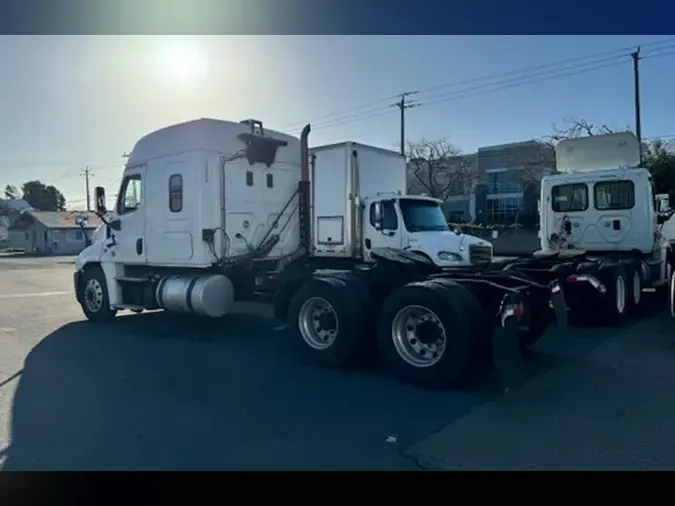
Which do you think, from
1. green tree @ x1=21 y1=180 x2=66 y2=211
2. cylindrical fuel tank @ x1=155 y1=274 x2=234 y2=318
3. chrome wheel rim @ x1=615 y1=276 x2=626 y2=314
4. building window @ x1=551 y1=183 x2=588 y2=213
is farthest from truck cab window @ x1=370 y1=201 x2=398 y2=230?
green tree @ x1=21 y1=180 x2=66 y2=211

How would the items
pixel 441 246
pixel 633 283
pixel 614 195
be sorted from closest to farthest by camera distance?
1. pixel 633 283
2. pixel 614 195
3. pixel 441 246

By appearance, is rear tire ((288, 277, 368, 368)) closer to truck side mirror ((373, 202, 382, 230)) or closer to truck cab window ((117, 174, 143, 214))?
truck cab window ((117, 174, 143, 214))

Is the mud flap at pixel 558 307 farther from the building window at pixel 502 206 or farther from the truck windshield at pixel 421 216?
the building window at pixel 502 206

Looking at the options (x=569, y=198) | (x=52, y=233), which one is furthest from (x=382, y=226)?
(x=52, y=233)

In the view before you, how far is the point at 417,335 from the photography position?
6.07 meters

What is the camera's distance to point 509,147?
5294cm

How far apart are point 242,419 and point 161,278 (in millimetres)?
5297

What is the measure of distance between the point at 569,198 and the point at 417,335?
24.0 feet

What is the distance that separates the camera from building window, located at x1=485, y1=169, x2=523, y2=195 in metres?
53.2

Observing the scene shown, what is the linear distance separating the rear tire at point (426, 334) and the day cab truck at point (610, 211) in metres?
5.27

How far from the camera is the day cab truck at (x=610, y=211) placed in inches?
437

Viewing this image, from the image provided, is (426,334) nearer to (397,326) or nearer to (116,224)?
(397,326)

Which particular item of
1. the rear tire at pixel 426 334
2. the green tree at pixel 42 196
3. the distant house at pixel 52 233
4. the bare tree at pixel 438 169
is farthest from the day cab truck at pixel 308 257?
the green tree at pixel 42 196

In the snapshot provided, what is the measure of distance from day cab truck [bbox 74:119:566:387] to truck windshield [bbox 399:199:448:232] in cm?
3
